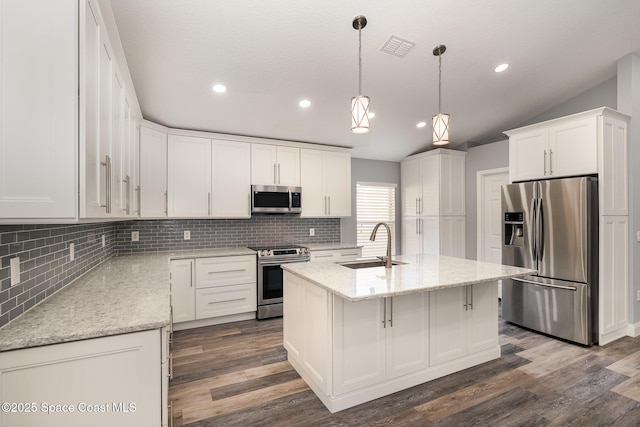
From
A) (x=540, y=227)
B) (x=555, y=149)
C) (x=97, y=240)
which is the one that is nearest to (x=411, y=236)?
(x=540, y=227)

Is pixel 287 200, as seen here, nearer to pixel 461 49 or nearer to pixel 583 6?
pixel 461 49

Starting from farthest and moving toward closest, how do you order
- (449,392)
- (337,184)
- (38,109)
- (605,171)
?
(337,184) < (605,171) < (449,392) < (38,109)

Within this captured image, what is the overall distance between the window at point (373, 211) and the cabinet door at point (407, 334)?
9.81ft

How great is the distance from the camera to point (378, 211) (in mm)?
5656

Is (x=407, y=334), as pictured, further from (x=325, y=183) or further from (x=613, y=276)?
(x=325, y=183)

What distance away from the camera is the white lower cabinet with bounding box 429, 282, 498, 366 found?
2.45 metres

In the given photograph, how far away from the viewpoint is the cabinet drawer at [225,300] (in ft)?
11.9

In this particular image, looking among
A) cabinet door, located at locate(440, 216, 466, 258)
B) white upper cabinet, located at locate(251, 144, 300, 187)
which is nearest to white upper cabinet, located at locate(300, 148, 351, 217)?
white upper cabinet, located at locate(251, 144, 300, 187)

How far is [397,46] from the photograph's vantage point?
282cm

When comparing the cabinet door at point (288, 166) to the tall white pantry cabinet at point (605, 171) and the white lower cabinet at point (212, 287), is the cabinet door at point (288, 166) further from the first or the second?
the tall white pantry cabinet at point (605, 171)

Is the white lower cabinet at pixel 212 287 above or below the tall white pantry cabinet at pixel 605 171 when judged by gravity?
below

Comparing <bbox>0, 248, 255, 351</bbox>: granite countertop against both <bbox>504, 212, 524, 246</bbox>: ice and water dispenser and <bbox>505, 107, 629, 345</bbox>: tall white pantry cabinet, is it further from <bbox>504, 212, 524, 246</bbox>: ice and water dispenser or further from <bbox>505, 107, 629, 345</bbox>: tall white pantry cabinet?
<bbox>505, 107, 629, 345</bbox>: tall white pantry cabinet

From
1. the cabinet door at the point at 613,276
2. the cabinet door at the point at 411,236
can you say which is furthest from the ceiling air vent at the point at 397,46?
the cabinet door at the point at 411,236

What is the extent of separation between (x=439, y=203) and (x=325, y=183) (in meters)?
1.95
